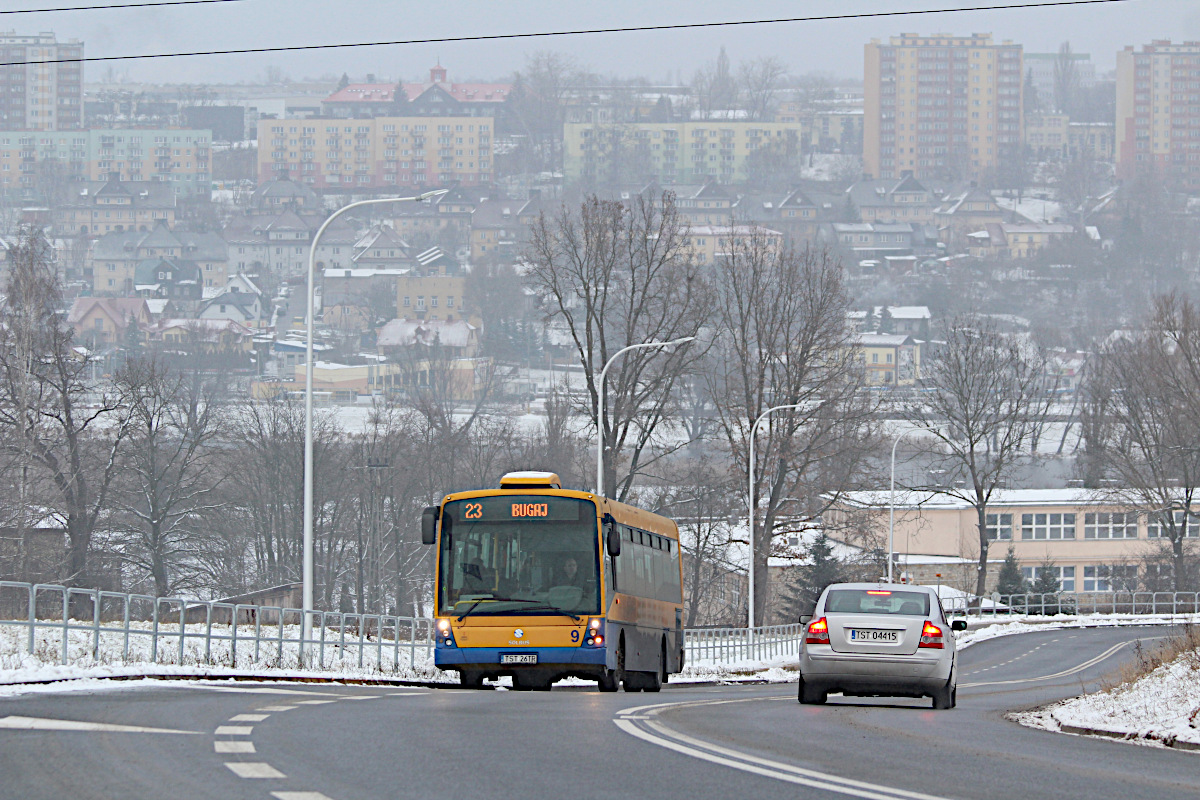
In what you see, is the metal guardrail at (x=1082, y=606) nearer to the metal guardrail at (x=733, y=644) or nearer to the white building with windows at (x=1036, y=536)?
the metal guardrail at (x=733, y=644)

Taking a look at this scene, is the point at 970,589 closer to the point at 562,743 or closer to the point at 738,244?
the point at 738,244

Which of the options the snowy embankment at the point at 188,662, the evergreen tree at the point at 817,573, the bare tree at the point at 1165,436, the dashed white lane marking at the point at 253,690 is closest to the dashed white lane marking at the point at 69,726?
the snowy embankment at the point at 188,662

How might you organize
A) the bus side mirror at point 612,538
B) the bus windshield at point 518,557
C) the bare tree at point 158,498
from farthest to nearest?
the bare tree at point 158,498 < the bus side mirror at point 612,538 < the bus windshield at point 518,557

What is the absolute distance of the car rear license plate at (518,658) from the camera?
72.6 feet

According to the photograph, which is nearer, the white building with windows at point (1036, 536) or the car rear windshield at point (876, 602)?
the car rear windshield at point (876, 602)

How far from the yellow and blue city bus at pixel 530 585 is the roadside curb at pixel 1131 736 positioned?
28.1 ft

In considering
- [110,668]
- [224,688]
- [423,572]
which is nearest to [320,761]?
[224,688]

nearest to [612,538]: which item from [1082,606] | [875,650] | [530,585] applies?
[530,585]

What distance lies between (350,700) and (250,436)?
71.4 metres

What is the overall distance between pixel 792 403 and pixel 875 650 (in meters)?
44.0

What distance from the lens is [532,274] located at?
6300cm

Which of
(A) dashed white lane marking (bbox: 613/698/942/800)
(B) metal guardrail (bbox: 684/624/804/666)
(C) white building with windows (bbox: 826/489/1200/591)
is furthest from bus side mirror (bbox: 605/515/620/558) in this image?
(C) white building with windows (bbox: 826/489/1200/591)

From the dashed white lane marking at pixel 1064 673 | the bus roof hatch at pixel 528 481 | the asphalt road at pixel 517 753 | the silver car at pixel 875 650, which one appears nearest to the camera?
the asphalt road at pixel 517 753

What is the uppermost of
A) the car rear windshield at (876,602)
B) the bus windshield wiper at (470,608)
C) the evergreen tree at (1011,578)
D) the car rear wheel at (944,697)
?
the car rear windshield at (876,602)
